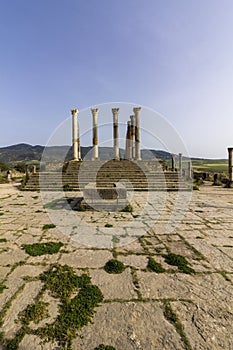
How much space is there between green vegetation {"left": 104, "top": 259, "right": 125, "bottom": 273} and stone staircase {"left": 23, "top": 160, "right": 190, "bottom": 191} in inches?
313

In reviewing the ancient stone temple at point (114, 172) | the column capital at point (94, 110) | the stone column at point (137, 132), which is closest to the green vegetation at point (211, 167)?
the stone column at point (137, 132)

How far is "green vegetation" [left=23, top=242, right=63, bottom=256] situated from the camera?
3.35m

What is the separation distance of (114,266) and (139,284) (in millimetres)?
515

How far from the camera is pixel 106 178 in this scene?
14.9 metres

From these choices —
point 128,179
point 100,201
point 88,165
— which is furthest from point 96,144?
point 100,201

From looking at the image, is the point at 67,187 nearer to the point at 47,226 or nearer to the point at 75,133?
the point at 47,226

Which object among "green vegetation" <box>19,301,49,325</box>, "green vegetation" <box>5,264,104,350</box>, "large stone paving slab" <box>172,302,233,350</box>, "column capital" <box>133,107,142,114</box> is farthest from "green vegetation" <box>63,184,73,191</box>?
"column capital" <box>133,107,142,114</box>

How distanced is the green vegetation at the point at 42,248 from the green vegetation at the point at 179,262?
185 centimetres

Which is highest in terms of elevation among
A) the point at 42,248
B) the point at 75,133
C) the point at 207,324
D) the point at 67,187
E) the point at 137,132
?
the point at 137,132

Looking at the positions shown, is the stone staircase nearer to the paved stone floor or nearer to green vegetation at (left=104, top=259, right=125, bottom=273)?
the paved stone floor

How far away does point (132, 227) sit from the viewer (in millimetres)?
Answer: 4852

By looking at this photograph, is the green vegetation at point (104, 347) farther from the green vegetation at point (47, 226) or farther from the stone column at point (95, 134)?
the stone column at point (95, 134)

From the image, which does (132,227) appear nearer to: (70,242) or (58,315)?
(70,242)

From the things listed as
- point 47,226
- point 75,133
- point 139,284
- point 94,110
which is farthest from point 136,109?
point 139,284
